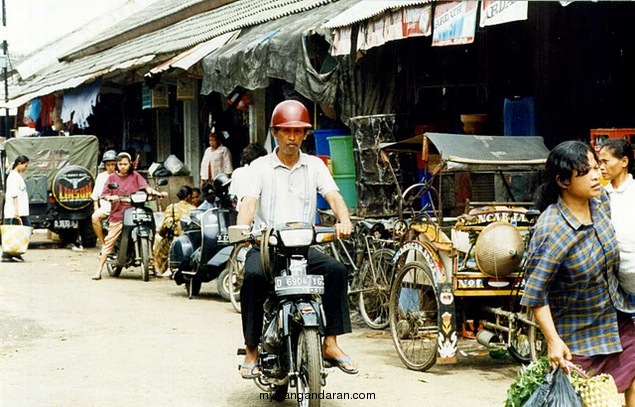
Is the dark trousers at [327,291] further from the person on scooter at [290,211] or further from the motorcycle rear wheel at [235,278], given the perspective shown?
the motorcycle rear wheel at [235,278]

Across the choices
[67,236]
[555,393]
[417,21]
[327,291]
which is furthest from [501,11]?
[67,236]

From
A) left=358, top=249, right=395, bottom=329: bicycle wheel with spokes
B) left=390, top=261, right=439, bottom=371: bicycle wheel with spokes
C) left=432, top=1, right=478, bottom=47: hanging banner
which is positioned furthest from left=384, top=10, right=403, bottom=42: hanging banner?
left=390, top=261, right=439, bottom=371: bicycle wheel with spokes

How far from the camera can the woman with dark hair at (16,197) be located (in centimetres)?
1764

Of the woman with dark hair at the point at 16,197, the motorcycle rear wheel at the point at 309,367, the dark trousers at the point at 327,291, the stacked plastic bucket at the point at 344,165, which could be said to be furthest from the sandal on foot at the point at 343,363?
the woman with dark hair at the point at 16,197

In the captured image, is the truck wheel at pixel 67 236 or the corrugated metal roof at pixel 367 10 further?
the truck wheel at pixel 67 236

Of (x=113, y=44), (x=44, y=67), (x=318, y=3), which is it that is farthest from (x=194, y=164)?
(x=44, y=67)

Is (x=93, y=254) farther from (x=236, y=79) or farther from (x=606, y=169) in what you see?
(x=606, y=169)

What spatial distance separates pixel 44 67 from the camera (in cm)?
3731

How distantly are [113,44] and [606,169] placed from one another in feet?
78.2

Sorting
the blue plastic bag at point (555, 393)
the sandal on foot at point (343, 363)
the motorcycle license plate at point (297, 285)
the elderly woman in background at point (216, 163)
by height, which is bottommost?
the sandal on foot at point (343, 363)

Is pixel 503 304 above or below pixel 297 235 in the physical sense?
below

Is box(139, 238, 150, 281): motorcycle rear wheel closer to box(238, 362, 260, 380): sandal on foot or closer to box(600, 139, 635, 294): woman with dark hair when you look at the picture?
box(238, 362, 260, 380): sandal on foot

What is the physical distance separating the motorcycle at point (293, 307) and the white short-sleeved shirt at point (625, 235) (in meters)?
1.71

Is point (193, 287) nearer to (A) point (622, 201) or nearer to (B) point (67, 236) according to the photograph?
(A) point (622, 201)
